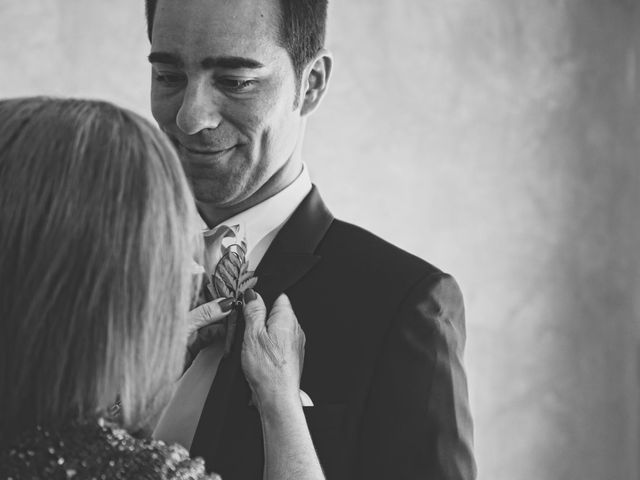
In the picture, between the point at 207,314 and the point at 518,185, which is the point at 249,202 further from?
the point at 518,185

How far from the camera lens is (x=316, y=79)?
1446 mm

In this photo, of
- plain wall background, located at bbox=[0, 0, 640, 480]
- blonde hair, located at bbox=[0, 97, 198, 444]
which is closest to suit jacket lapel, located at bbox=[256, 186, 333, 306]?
blonde hair, located at bbox=[0, 97, 198, 444]

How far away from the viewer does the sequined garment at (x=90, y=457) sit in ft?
2.63

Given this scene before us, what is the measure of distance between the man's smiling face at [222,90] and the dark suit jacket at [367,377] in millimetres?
114

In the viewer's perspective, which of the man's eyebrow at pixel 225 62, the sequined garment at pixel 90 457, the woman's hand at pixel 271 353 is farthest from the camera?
the man's eyebrow at pixel 225 62

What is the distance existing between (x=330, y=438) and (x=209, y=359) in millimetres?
177

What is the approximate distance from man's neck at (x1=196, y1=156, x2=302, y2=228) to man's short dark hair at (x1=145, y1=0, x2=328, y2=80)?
0.44 ft

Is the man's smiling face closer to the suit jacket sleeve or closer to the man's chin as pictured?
the man's chin

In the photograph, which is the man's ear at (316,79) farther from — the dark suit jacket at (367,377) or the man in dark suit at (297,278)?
the dark suit jacket at (367,377)

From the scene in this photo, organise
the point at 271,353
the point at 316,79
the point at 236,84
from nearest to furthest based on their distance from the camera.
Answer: the point at 271,353, the point at 236,84, the point at 316,79

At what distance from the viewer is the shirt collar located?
4.49 feet

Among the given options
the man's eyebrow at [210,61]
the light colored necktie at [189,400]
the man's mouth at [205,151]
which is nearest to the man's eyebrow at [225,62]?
the man's eyebrow at [210,61]

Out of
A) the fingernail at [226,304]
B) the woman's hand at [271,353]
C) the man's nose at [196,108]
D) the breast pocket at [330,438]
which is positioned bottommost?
the breast pocket at [330,438]

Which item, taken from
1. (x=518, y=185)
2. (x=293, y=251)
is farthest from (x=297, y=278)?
(x=518, y=185)
